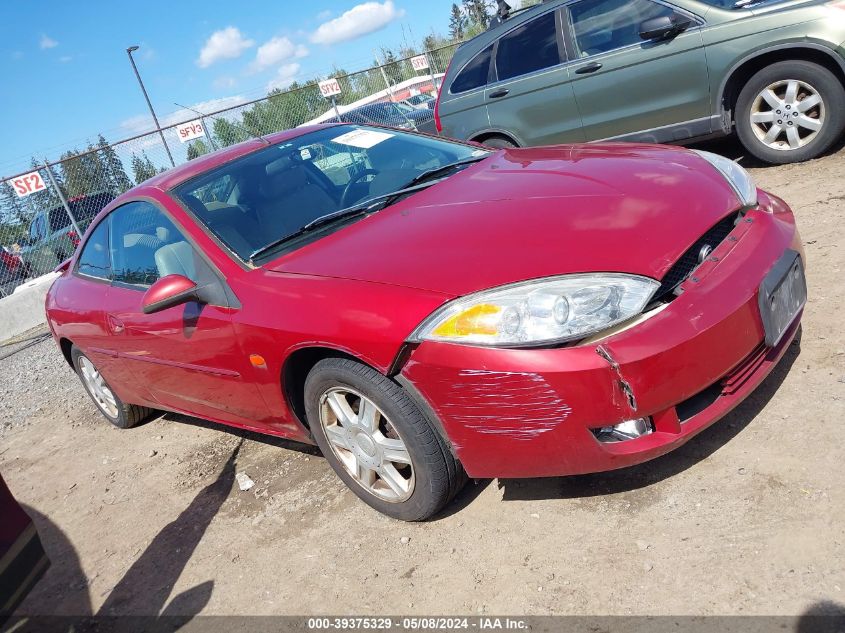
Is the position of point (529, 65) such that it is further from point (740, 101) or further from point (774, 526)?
point (774, 526)

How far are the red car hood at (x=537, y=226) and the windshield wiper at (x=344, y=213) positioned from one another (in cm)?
9

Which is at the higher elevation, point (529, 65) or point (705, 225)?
point (529, 65)

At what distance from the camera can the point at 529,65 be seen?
6715 mm

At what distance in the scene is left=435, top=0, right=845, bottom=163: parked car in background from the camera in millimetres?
5422

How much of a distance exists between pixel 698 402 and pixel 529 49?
516 cm

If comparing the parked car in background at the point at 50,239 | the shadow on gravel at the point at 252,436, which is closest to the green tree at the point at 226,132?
the parked car in background at the point at 50,239

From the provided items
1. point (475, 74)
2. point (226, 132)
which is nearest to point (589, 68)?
point (475, 74)

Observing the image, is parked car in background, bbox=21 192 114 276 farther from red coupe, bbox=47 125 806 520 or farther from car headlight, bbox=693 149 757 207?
car headlight, bbox=693 149 757 207

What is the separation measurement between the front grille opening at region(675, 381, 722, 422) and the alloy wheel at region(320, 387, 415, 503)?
3.18ft

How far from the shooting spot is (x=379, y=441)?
2719mm

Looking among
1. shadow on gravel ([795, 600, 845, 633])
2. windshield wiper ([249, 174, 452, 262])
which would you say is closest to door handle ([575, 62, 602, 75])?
windshield wiper ([249, 174, 452, 262])

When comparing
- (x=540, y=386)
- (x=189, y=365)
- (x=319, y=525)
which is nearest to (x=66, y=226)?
(x=189, y=365)

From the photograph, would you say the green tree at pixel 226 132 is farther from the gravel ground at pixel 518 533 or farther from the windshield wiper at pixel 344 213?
the windshield wiper at pixel 344 213

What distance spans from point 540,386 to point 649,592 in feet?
2.28
